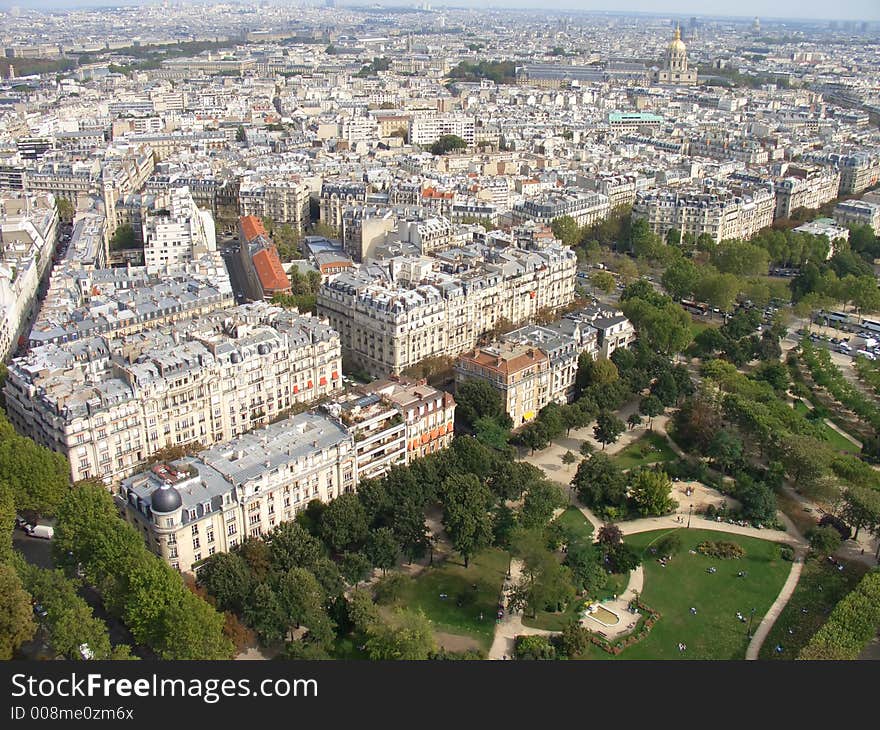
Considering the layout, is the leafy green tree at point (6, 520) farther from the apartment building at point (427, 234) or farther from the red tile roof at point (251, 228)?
the red tile roof at point (251, 228)

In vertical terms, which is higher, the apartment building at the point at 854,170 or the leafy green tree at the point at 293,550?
the apartment building at the point at 854,170

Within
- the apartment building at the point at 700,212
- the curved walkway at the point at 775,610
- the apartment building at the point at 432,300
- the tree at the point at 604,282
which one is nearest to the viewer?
the curved walkway at the point at 775,610

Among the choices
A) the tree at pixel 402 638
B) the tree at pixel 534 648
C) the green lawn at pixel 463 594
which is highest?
the tree at pixel 402 638

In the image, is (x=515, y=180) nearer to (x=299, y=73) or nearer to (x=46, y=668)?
(x=46, y=668)

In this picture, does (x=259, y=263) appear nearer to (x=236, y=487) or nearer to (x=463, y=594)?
(x=236, y=487)

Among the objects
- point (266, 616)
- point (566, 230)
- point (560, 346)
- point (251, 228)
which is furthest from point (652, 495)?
point (251, 228)

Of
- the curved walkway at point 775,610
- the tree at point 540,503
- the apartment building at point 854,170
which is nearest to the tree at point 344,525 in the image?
the tree at point 540,503
